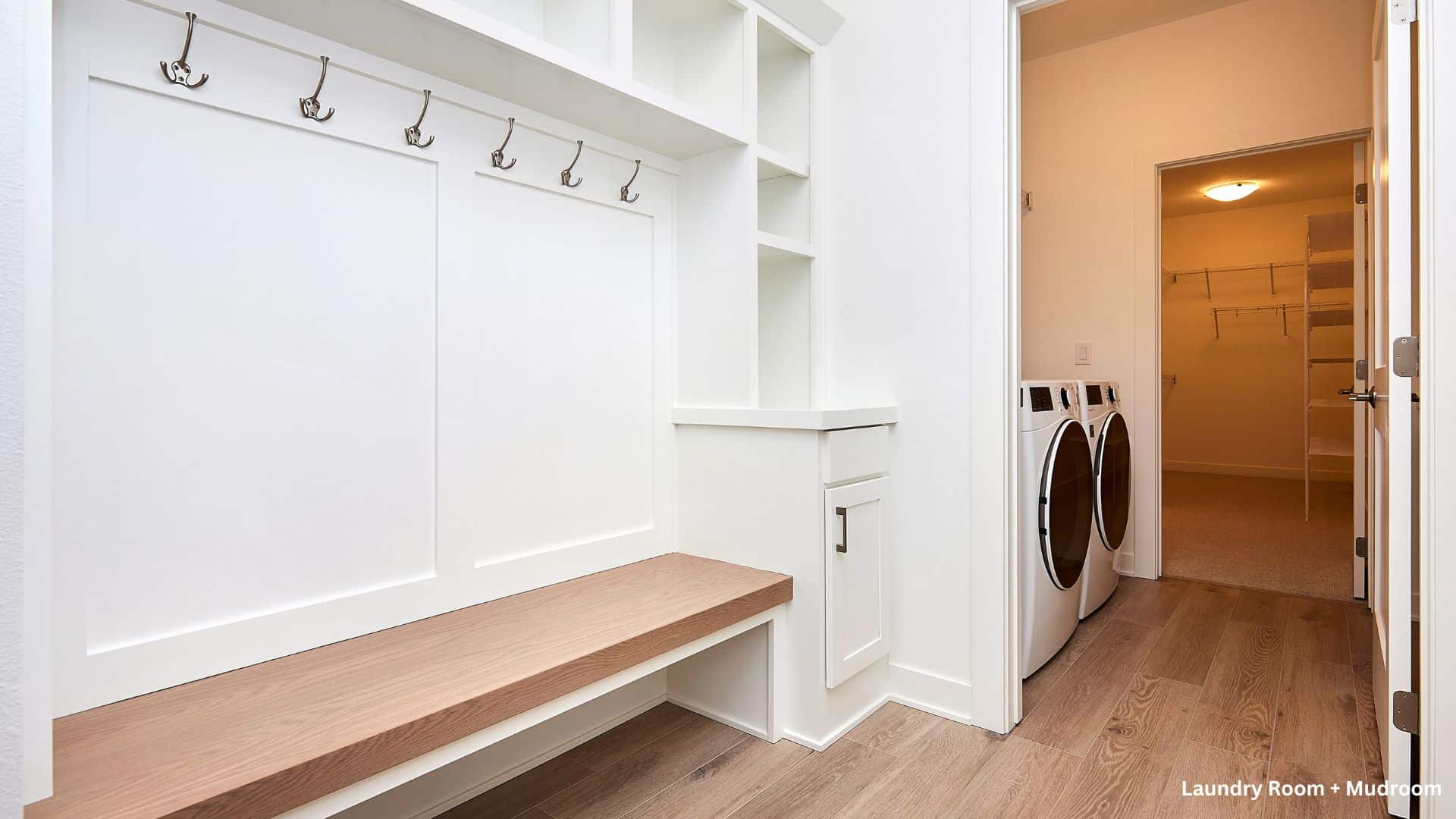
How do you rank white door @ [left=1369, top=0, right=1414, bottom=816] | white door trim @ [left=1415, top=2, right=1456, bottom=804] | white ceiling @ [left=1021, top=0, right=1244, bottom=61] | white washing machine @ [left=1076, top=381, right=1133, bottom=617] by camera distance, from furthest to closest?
white ceiling @ [left=1021, top=0, right=1244, bottom=61] < white washing machine @ [left=1076, top=381, right=1133, bottom=617] < white door @ [left=1369, top=0, right=1414, bottom=816] < white door trim @ [left=1415, top=2, right=1456, bottom=804]

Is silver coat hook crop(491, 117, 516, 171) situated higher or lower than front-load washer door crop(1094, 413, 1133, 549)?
higher

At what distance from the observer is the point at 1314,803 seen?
59.8 inches

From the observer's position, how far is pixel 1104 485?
8.95 feet

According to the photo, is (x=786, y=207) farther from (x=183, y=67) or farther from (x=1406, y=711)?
(x=1406, y=711)

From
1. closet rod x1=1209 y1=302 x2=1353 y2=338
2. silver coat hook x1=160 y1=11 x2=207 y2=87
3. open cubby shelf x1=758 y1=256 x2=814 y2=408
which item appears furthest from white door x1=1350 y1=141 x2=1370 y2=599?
silver coat hook x1=160 y1=11 x2=207 y2=87

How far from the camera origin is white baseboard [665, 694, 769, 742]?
1865 millimetres

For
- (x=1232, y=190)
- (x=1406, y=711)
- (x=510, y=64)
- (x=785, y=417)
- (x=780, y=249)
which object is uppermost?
(x=1232, y=190)

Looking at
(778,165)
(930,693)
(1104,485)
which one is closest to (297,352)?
(778,165)

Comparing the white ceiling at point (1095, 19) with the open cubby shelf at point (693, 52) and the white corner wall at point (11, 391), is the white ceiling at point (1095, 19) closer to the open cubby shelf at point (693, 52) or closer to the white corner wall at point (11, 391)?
the open cubby shelf at point (693, 52)

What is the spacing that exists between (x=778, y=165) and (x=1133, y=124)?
2.27m

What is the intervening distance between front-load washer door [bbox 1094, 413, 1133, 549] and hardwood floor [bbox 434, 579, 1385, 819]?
1.88ft

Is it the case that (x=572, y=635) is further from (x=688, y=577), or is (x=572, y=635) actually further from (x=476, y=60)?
(x=476, y=60)

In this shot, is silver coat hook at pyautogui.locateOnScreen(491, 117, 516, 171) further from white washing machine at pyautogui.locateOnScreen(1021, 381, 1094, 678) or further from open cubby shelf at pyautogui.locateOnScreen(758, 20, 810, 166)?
white washing machine at pyautogui.locateOnScreen(1021, 381, 1094, 678)

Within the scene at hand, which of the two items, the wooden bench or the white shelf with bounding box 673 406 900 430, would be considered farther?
the white shelf with bounding box 673 406 900 430
